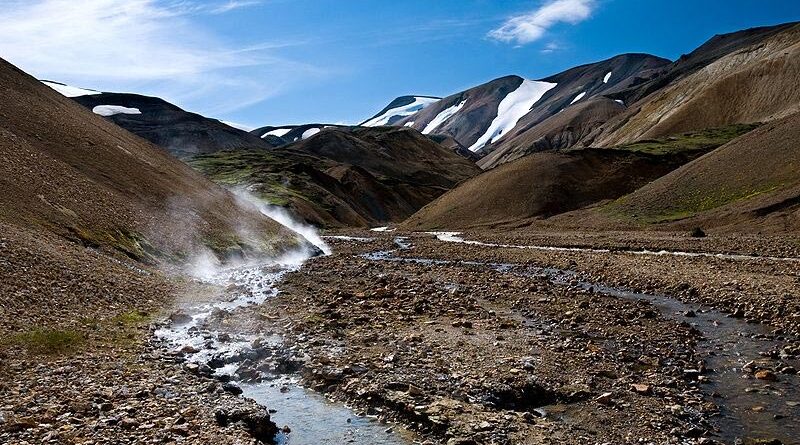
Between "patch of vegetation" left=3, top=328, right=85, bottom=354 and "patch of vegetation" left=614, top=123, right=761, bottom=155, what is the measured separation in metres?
141

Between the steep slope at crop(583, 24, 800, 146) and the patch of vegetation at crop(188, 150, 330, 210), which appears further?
the steep slope at crop(583, 24, 800, 146)

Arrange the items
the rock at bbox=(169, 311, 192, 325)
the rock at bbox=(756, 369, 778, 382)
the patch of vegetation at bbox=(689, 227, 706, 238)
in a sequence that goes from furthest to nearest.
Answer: the patch of vegetation at bbox=(689, 227, 706, 238) < the rock at bbox=(169, 311, 192, 325) < the rock at bbox=(756, 369, 778, 382)

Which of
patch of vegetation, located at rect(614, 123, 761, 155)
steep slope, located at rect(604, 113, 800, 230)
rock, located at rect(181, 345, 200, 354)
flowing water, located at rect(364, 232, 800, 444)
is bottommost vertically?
rock, located at rect(181, 345, 200, 354)

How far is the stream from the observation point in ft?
43.9

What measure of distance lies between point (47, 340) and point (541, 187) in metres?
112

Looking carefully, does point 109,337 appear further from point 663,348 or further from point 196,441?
point 663,348

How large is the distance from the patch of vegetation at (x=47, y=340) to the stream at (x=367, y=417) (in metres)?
3.05

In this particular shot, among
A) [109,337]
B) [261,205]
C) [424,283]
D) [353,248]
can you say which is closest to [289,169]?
[261,205]

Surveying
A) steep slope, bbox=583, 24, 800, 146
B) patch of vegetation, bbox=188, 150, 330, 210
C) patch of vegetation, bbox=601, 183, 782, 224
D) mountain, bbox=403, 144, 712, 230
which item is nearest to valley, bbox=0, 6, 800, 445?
patch of vegetation, bbox=601, 183, 782, 224

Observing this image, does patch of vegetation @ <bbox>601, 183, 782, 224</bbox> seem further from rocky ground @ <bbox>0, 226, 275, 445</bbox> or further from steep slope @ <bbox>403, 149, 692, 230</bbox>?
rocky ground @ <bbox>0, 226, 275, 445</bbox>

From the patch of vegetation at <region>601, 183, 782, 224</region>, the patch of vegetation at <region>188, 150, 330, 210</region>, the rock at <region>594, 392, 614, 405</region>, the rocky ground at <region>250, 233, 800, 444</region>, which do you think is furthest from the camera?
the patch of vegetation at <region>188, 150, 330, 210</region>

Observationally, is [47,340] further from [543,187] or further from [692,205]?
[543,187]

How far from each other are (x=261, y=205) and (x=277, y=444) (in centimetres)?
10868

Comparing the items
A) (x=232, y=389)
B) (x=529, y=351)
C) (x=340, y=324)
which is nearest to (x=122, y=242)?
(x=340, y=324)
